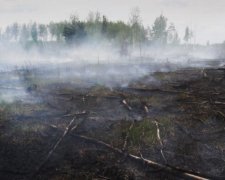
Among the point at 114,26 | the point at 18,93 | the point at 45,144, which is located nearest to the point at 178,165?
the point at 45,144

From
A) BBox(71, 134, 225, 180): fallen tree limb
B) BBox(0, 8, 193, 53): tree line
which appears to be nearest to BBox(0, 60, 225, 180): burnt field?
BBox(71, 134, 225, 180): fallen tree limb

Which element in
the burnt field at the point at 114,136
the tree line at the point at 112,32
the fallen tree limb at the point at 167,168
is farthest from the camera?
the tree line at the point at 112,32

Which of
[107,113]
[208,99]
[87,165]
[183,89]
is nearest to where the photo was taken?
[87,165]

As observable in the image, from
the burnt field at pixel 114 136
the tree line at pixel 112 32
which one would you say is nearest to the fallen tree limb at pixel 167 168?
the burnt field at pixel 114 136

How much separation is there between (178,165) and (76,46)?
230 feet

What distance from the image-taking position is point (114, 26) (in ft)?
276

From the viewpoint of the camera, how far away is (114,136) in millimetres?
10047

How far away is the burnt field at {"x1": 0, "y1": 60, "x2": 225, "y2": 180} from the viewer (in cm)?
778

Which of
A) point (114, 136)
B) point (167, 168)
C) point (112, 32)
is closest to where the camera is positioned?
point (167, 168)

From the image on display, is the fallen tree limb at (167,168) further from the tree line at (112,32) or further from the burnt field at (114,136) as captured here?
the tree line at (112,32)

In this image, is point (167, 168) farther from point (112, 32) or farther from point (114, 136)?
point (112, 32)

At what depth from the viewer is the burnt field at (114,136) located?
25.5 feet

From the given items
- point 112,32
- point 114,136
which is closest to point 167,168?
point 114,136

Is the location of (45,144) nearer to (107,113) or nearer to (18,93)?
(107,113)
